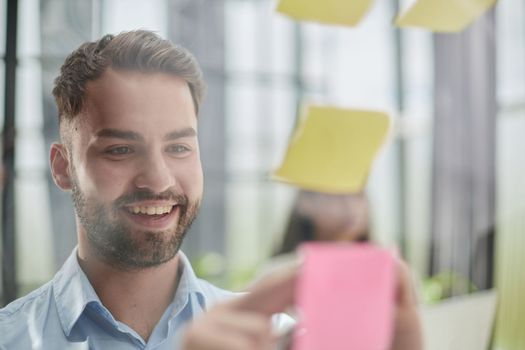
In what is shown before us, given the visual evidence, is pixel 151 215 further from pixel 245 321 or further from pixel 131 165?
pixel 245 321

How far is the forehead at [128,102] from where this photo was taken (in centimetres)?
64

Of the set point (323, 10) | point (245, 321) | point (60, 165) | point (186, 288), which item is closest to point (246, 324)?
point (245, 321)

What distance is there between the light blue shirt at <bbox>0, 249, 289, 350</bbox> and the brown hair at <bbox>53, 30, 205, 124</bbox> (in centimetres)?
16

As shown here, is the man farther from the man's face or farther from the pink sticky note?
the pink sticky note

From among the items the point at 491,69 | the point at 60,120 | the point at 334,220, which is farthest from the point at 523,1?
the point at 60,120

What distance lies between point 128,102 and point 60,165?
98 millimetres

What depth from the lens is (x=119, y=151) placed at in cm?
64

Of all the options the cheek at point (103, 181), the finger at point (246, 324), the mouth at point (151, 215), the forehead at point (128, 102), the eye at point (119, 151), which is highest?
the forehead at point (128, 102)

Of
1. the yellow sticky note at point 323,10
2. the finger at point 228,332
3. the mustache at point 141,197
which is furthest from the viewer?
the yellow sticky note at point 323,10

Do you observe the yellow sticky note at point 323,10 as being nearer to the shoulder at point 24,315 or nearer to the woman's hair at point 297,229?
the woman's hair at point 297,229

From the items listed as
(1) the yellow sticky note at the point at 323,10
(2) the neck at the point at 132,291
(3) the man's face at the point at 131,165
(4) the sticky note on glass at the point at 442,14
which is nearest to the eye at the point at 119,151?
(3) the man's face at the point at 131,165

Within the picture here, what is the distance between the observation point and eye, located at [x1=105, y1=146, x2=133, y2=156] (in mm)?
640

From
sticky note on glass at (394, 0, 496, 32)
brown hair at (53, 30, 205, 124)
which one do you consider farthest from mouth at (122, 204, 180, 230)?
sticky note on glass at (394, 0, 496, 32)

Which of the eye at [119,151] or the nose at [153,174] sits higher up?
the eye at [119,151]
